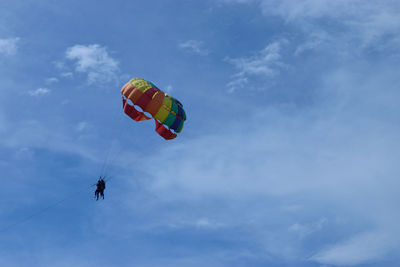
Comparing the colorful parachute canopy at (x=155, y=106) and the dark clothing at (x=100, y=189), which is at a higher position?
the colorful parachute canopy at (x=155, y=106)

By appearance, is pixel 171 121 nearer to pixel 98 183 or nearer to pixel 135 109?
pixel 135 109

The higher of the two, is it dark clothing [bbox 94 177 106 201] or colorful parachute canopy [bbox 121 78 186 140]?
colorful parachute canopy [bbox 121 78 186 140]

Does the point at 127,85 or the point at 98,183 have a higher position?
the point at 127,85

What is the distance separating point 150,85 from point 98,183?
10.7m

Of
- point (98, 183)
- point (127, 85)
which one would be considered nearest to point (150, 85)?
point (127, 85)

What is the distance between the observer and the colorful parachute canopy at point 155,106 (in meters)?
49.2

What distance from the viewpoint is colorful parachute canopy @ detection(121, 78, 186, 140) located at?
49156 millimetres

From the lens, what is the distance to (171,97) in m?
51.3

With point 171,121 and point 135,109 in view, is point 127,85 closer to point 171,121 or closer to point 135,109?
point 135,109

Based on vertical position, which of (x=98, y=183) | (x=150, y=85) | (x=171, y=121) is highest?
(x=150, y=85)

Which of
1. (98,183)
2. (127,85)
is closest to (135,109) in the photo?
(127,85)

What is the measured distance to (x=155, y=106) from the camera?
49312 mm

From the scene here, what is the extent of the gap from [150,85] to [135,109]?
2875 millimetres

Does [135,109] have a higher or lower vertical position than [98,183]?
higher
